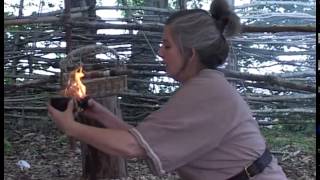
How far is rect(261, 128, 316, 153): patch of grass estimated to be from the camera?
4.66 metres

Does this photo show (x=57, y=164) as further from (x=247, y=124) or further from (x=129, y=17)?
(x=247, y=124)

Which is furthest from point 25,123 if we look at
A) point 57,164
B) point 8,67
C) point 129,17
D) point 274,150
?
point 274,150

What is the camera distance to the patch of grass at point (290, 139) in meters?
4.66

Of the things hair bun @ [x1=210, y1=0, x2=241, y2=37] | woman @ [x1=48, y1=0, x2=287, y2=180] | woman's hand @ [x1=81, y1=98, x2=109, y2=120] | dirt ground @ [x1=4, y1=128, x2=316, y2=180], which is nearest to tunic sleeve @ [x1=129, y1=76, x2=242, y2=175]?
woman @ [x1=48, y1=0, x2=287, y2=180]

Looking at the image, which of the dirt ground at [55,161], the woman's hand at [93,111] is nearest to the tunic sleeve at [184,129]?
the woman's hand at [93,111]

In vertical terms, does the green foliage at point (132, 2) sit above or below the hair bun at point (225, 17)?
below

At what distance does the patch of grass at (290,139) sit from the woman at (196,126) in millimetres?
2923

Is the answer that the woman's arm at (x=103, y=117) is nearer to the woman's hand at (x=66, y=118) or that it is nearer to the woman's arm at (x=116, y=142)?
the woman's hand at (x=66, y=118)

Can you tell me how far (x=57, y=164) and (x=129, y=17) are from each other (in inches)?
54.6

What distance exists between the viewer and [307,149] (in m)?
4.61

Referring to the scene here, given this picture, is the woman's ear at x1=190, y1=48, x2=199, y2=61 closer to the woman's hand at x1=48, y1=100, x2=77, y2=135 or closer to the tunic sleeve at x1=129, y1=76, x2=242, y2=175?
the tunic sleeve at x1=129, y1=76, x2=242, y2=175

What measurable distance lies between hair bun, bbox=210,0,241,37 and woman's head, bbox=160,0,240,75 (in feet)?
0.19

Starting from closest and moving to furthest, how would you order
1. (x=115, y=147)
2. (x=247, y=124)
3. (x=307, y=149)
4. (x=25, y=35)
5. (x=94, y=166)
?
(x=115, y=147) < (x=247, y=124) < (x=94, y=166) < (x=307, y=149) < (x=25, y=35)

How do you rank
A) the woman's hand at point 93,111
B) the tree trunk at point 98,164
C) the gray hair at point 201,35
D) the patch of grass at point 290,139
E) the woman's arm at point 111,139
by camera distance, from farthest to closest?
the patch of grass at point 290,139
the tree trunk at point 98,164
the woman's hand at point 93,111
the gray hair at point 201,35
the woman's arm at point 111,139
